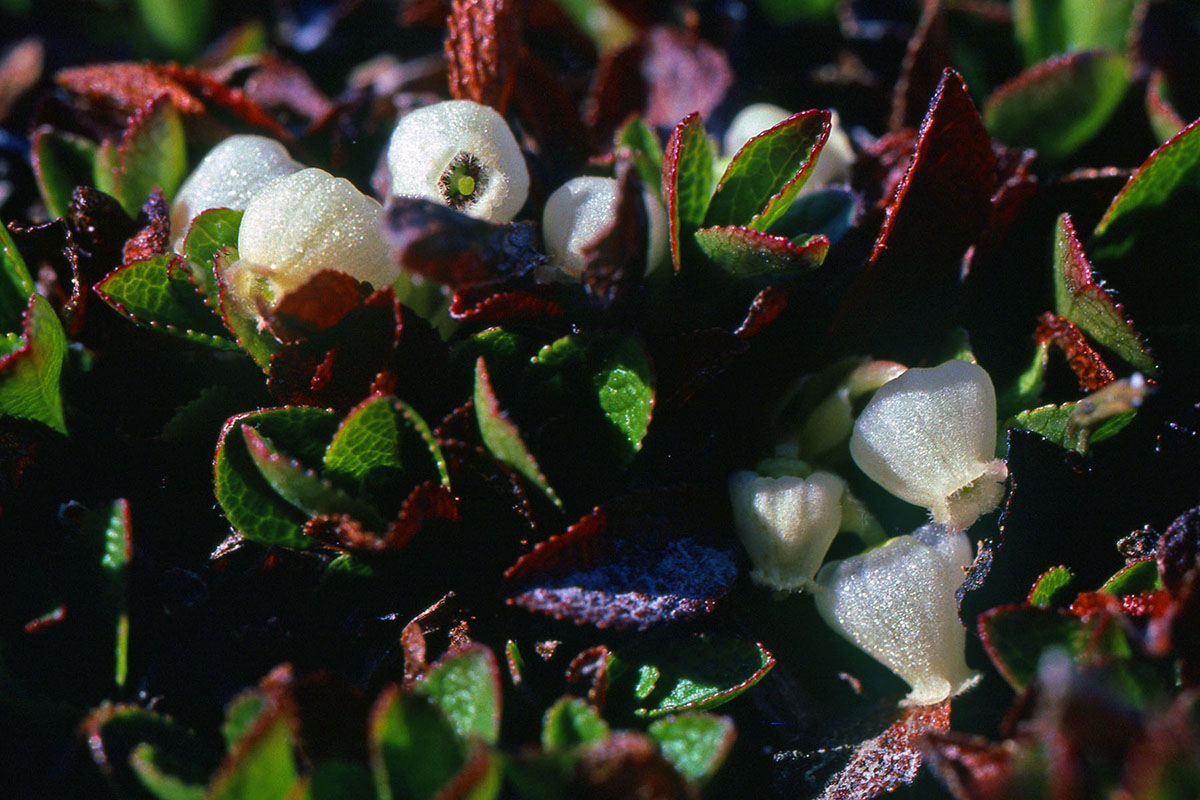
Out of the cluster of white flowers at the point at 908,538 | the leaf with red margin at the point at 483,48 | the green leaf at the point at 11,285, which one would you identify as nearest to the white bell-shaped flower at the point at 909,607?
the cluster of white flowers at the point at 908,538

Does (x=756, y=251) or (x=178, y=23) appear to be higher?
(x=178, y=23)

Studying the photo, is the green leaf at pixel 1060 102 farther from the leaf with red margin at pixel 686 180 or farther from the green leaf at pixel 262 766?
the green leaf at pixel 262 766

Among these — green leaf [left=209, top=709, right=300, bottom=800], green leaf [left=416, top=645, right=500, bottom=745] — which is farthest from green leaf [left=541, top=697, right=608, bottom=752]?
green leaf [left=209, top=709, right=300, bottom=800]

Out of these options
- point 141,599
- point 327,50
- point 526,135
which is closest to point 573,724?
point 141,599

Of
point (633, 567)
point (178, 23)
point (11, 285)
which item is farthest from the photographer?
point (178, 23)

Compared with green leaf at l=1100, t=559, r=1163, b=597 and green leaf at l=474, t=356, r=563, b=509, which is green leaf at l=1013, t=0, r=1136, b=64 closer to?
green leaf at l=1100, t=559, r=1163, b=597

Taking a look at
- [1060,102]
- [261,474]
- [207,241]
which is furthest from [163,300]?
[1060,102]

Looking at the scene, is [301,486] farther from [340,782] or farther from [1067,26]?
[1067,26]

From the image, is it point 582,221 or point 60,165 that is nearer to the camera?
point 582,221
